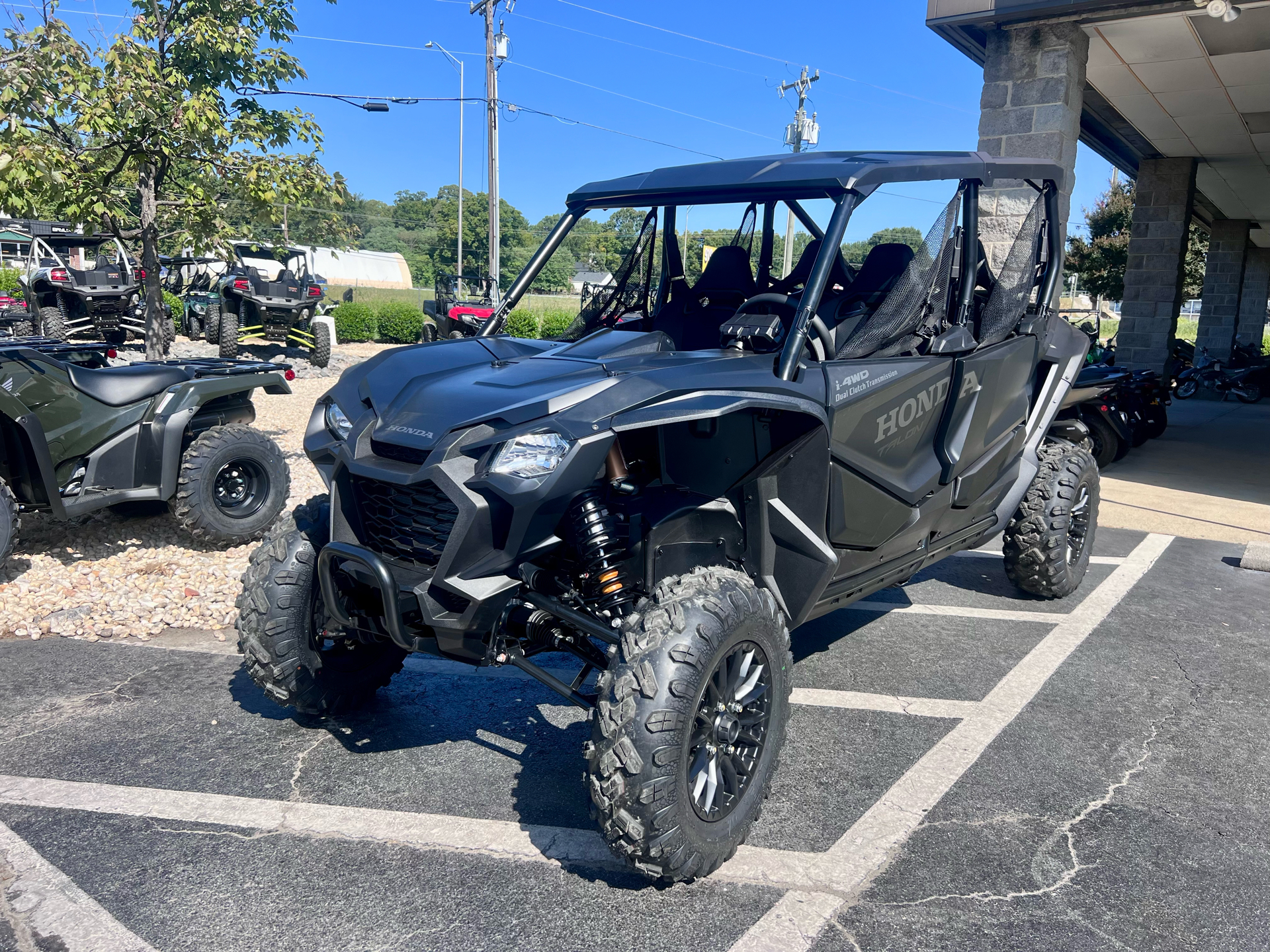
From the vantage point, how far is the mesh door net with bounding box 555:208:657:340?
179 inches

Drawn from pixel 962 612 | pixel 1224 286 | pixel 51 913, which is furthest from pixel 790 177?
pixel 1224 286

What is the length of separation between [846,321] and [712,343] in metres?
0.63

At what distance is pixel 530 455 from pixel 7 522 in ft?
12.2

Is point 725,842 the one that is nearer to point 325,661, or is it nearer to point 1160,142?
point 325,661

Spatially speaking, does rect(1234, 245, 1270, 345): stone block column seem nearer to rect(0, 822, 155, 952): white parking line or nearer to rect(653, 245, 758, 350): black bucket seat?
rect(653, 245, 758, 350): black bucket seat

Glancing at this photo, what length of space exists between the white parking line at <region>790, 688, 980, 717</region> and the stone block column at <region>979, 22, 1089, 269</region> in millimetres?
5286

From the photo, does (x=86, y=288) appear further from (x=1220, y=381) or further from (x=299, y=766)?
(x=1220, y=381)

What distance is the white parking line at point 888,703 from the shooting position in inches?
161

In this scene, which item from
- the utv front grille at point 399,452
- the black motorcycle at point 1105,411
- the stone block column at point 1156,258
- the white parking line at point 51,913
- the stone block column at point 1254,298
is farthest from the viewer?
the stone block column at point 1254,298

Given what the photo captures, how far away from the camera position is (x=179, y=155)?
8.54 m

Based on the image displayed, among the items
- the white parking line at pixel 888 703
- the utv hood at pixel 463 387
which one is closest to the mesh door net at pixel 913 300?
the utv hood at pixel 463 387

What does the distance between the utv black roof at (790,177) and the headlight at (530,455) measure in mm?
1492

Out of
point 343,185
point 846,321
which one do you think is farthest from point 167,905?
point 343,185

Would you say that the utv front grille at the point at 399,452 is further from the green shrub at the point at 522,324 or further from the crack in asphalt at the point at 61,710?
the crack in asphalt at the point at 61,710
